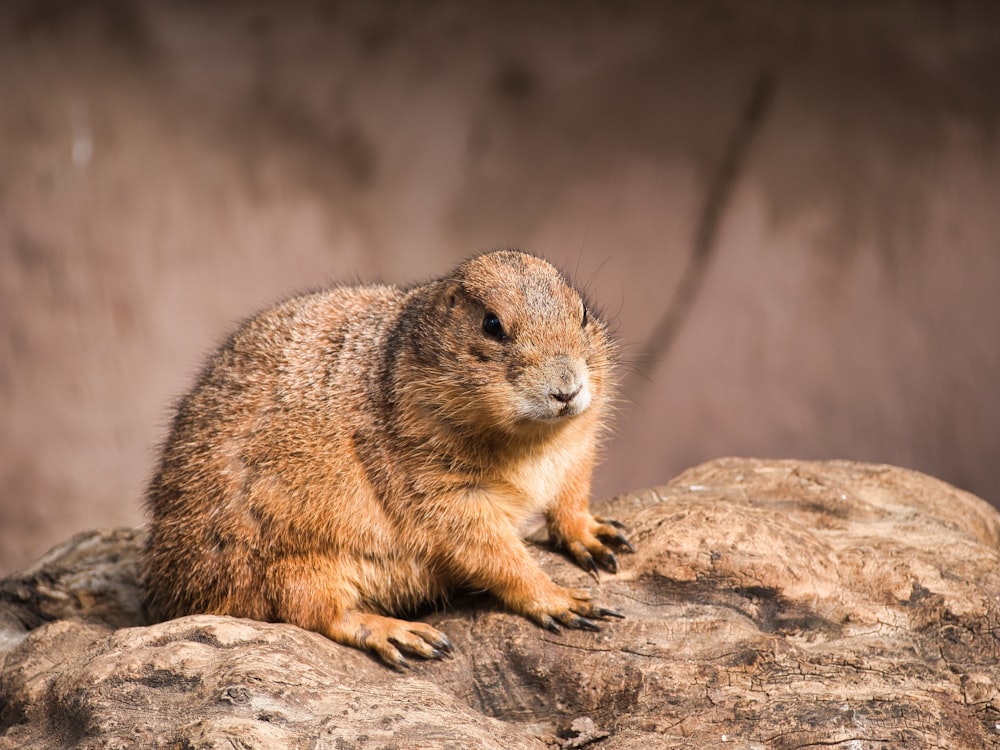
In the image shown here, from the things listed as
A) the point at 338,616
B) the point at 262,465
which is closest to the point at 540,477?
the point at 338,616

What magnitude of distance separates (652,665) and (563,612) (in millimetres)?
435

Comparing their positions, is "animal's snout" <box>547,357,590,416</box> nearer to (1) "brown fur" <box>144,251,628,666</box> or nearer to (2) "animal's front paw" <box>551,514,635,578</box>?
(1) "brown fur" <box>144,251,628,666</box>

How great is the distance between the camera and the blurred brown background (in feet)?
28.1

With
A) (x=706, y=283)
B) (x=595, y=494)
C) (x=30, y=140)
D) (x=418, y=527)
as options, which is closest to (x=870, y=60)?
(x=706, y=283)

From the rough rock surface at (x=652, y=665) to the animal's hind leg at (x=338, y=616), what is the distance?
3.1 inches

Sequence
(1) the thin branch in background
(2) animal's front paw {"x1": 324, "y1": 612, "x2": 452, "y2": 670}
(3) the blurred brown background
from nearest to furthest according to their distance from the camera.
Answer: (2) animal's front paw {"x1": 324, "y1": 612, "x2": 452, "y2": 670} < (3) the blurred brown background < (1) the thin branch in background

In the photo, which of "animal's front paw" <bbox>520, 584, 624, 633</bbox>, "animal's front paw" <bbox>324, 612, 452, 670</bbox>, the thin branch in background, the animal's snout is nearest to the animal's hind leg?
"animal's front paw" <bbox>324, 612, 452, 670</bbox>

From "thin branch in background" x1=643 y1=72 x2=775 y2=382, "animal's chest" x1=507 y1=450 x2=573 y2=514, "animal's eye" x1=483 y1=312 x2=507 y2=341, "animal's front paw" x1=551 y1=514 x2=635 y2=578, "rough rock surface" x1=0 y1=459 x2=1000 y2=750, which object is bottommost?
"rough rock surface" x1=0 y1=459 x2=1000 y2=750

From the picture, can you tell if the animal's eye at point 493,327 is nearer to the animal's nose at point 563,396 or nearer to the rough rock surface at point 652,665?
the animal's nose at point 563,396

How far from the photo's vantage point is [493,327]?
4.52 m

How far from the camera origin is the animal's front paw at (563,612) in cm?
452

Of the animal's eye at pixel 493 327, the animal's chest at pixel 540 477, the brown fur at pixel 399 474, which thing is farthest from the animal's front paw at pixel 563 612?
the animal's eye at pixel 493 327

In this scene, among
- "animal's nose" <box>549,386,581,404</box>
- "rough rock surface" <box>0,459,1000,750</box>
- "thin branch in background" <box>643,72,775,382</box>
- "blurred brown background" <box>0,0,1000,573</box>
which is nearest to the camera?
"rough rock surface" <box>0,459,1000,750</box>

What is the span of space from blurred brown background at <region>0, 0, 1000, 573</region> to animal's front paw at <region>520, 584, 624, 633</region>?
468cm
